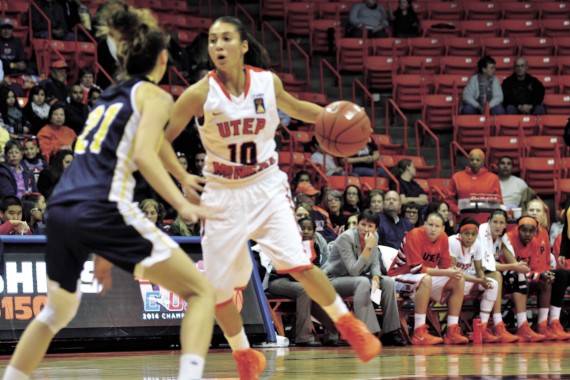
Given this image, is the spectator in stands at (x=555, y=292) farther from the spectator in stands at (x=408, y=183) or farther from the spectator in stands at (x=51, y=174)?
the spectator in stands at (x=51, y=174)

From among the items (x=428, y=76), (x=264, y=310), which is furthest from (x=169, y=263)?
(x=428, y=76)

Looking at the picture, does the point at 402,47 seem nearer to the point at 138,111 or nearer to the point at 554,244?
the point at 554,244

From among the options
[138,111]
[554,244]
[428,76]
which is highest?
[138,111]

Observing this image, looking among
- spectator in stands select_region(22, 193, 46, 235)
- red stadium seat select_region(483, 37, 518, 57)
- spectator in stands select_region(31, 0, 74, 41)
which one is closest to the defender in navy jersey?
spectator in stands select_region(22, 193, 46, 235)

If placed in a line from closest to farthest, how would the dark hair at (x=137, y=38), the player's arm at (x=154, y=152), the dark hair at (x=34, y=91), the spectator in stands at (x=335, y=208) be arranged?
the player's arm at (x=154, y=152) → the dark hair at (x=137, y=38) → the spectator in stands at (x=335, y=208) → the dark hair at (x=34, y=91)

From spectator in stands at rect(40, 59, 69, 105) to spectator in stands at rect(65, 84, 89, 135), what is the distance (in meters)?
0.12

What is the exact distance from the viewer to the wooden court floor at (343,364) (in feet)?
23.5

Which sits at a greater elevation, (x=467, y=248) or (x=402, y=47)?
(x=402, y=47)

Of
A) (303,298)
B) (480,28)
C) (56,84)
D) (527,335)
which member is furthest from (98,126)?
(480,28)

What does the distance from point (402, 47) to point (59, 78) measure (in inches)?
269

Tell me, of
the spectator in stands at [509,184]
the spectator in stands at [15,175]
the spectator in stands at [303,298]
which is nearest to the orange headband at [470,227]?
the spectator in stands at [303,298]

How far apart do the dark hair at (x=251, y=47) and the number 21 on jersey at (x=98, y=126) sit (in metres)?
1.52

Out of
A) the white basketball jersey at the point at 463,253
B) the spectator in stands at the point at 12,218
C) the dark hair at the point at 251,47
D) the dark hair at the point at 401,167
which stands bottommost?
the white basketball jersey at the point at 463,253

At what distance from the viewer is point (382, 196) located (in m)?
13.0
